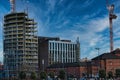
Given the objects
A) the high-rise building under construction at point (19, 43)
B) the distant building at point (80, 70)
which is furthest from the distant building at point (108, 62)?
the high-rise building under construction at point (19, 43)

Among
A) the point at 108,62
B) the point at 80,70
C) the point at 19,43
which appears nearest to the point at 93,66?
the point at 108,62

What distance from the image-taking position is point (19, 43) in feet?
541

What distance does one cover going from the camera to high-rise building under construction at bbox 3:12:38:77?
162m

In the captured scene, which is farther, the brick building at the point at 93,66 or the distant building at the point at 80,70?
the brick building at the point at 93,66

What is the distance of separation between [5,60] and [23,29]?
A: 67.0ft

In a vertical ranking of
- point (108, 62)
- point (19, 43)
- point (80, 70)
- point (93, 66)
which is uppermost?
point (19, 43)

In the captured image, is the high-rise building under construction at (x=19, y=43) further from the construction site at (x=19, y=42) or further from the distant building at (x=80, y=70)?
the distant building at (x=80, y=70)

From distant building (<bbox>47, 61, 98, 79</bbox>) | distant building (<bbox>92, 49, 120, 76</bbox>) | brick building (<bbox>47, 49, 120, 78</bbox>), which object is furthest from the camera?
distant building (<bbox>92, 49, 120, 76</bbox>)

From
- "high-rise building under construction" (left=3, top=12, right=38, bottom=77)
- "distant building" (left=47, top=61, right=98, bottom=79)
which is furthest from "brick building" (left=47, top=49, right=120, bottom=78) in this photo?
"high-rise building under construction" (left=3, top=12, right=38, bottom=77)

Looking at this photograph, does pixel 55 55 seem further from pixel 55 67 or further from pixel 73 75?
pixel 73 75

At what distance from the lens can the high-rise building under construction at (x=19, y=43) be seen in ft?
533

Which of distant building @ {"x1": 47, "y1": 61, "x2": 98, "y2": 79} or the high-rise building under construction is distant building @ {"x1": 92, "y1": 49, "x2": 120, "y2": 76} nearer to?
distant building @ {"x1": 47, "y1": 61, "x2": 98, "y2": 79}

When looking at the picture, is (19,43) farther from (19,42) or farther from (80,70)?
(80,70)

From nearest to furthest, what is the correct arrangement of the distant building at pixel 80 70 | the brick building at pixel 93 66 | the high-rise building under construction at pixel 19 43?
the distant building at pixel 80 70 → the brick building at pixel 93 66 → the high-rise building under construction at pixel 19 43
